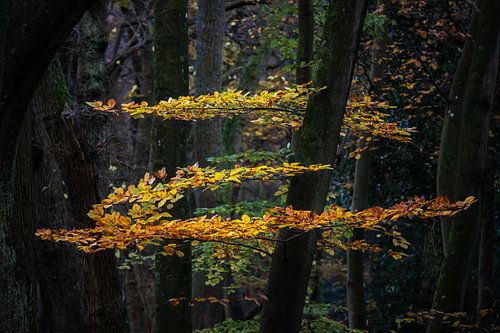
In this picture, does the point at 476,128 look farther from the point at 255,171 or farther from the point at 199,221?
the point at 199,221

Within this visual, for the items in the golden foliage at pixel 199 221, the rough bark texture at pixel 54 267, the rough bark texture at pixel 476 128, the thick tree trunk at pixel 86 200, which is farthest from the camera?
the rough bark texture at pixel 54 267

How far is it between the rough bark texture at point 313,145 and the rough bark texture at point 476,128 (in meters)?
1.91

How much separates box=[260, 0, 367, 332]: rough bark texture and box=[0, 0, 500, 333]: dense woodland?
0.04 feet

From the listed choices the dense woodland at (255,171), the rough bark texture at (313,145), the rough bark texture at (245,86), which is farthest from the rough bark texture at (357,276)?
the rough bark texture at (245,86)

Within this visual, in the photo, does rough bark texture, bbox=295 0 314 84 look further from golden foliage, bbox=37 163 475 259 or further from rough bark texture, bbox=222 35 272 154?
rough bark texture, bbox=222 35 272 154

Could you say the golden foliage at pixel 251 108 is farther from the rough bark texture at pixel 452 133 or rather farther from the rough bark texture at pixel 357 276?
the rough bark texture at pixel 357 276

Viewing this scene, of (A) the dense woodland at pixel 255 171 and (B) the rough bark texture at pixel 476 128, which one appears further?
(B) the rough bark texture at pixel 476 128

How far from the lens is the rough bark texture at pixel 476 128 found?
5961 mm

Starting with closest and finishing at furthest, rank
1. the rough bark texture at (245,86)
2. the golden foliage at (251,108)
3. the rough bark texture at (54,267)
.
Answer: the golden foliage at (251,108) → the rough bark texture at (54,267) → the rough bark texture at (245,86)

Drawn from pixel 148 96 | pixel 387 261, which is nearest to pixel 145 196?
pixel 387 261

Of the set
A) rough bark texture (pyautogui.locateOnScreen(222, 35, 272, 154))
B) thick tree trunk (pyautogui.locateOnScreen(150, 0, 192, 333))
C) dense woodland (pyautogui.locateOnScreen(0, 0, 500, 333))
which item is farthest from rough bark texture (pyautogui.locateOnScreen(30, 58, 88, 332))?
rough bark texture (pyautogui.locateOnScreen(222, 35, 272, 154))

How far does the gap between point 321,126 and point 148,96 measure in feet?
31.9

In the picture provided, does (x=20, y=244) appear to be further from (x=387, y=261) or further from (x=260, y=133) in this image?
(x=260, y=133)

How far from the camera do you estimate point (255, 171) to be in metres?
4.30
